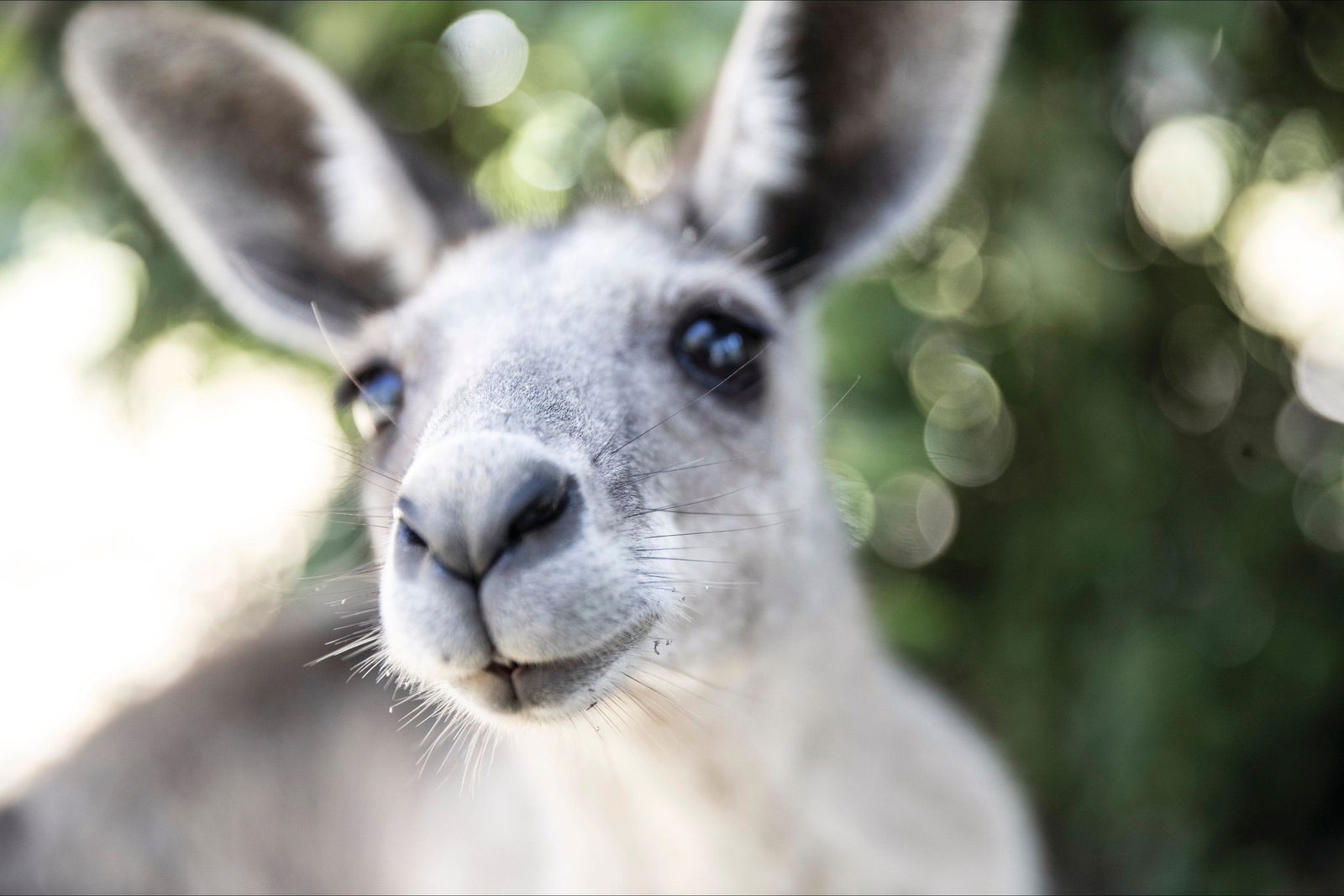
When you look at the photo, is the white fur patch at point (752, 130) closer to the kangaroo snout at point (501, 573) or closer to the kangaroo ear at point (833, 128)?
the kangaroo ear at point (833, 128)

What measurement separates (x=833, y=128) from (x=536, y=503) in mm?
1220

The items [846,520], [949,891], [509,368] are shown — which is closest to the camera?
[509,368]

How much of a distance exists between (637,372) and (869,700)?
100 cm

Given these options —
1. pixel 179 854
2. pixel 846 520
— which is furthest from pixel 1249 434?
pixel 179 854

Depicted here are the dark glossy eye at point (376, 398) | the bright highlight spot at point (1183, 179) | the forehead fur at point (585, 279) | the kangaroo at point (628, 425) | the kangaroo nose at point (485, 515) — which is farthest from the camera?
the bright highlight spot at point (1183, 179)

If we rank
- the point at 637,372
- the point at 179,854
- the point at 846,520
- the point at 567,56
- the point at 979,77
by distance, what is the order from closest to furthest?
the point at 637,372 → the point at 979,77 → the point at 846,520 → the point at 567,56 → the point at 179,854

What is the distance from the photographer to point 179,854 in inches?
122

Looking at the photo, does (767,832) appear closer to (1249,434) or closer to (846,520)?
(846,520)

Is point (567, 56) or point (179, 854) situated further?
point (179, 854)

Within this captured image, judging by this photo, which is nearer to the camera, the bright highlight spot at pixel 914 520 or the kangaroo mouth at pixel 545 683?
the kangaroo mouth at pixel 545 683

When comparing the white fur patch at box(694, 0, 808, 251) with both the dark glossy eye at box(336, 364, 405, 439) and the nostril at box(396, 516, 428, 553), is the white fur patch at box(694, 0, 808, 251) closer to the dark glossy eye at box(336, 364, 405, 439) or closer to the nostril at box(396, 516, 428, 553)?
the dark glossy eye at box(336, 364, 405, 439)

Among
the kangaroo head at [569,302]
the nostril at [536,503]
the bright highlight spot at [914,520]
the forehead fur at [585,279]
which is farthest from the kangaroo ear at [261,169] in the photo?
the bright highlight spot at [914,520]

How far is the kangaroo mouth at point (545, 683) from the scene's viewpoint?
1.38m

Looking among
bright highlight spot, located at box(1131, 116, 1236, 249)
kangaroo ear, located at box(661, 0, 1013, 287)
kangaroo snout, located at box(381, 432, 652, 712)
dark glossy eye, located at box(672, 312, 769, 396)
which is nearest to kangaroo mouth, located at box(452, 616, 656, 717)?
kangaroo snout, located at box(381, 432, 652, 712)
